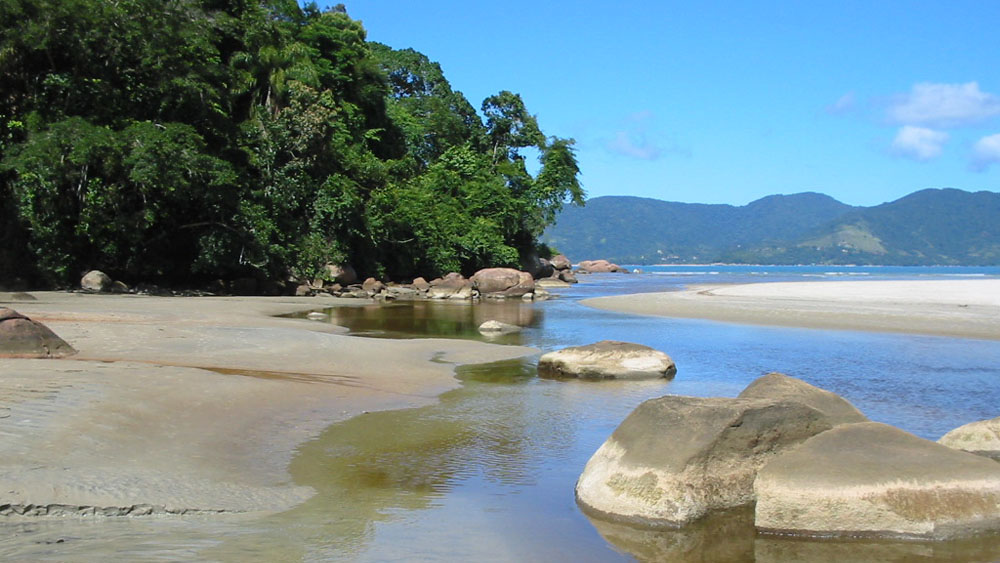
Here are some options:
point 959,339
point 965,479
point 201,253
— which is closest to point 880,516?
point 965,479

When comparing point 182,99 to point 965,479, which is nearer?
point 965,479

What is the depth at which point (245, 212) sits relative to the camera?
32219 mm

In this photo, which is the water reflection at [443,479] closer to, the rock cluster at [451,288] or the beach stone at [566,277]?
the rock cluster at [451,288]

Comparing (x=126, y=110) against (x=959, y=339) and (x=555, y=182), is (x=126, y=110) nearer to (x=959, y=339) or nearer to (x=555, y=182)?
(x=959, y=339)

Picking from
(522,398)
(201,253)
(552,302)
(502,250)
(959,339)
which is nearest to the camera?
(522,398)

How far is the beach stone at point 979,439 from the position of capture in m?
8.27

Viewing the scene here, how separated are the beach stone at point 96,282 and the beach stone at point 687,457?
25567 mm

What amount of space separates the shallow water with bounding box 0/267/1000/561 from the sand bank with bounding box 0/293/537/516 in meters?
0.38

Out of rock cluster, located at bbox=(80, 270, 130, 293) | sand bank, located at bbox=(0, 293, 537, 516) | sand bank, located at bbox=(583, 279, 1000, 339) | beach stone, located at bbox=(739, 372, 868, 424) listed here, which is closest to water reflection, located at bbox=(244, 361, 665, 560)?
sand bank, located at bbox=(0, 293, 537, 516)

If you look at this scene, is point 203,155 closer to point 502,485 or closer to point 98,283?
point 98,283

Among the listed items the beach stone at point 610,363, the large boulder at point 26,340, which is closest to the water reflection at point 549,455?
the beach stone at point 610,363

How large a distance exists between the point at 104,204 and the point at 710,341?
2130 cm

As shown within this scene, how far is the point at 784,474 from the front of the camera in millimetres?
6629

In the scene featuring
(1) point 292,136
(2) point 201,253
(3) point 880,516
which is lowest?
(3) point 880,516
